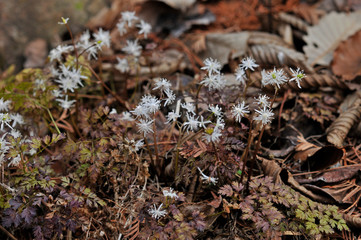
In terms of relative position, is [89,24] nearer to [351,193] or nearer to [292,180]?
[292,180]

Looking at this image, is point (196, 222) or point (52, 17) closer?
point (196, 222)

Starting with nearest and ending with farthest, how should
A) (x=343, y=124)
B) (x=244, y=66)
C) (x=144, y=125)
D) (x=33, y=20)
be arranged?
(x=144, y=125) → (x=244, y=66) → (x=343, y=124) → (x=33, y=20)

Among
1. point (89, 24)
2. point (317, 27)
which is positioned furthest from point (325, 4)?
point (89, 24)

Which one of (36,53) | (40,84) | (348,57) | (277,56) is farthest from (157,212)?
(36,53)

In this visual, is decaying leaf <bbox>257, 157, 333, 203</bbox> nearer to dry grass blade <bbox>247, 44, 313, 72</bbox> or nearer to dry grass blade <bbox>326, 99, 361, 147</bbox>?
dry grass blade <bbox>326, 99, 361, 147</bbox>

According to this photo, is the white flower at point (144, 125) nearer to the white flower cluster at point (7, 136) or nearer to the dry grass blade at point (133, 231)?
the dry grass blade at point (133, 231)

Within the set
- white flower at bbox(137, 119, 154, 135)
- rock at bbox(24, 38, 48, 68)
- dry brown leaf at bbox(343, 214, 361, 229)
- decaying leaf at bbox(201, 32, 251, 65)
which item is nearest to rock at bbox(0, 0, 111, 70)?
rock at bbox(24, 38, 48, 68)

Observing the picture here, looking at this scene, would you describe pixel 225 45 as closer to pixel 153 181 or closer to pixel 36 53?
pixel 153 181
